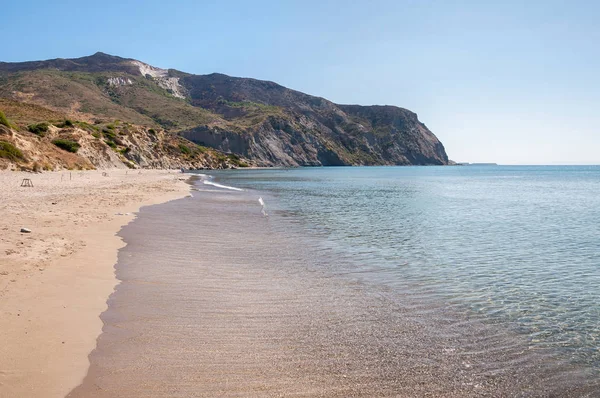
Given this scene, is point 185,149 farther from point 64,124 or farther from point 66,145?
point 66,145

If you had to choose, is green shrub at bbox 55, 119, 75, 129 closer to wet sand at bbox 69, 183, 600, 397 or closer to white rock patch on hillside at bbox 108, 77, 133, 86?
wet sand at bbox 69, 183, 600, 397

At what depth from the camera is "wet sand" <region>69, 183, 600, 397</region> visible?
4.68m

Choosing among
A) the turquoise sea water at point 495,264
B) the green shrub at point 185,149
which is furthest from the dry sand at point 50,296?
the green shrub at point 185,149

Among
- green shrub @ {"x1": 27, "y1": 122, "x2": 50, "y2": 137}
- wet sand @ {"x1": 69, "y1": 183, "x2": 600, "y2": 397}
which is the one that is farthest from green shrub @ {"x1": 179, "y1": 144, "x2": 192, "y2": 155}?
wet sand @ {"x1": 69, "y1": 183, "x2": 600, "y2": 397}

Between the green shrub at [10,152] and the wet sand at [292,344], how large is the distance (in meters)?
34.6

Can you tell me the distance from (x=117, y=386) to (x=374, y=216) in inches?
751

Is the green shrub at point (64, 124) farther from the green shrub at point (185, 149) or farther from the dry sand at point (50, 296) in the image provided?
the dry sand at point (50, 296)

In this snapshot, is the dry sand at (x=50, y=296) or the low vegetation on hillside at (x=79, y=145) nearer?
the dry sand at (x=50, y=296)

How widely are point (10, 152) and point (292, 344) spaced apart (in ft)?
136

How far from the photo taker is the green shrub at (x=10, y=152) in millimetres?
36625

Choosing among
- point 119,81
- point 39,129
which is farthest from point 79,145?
point 119,81

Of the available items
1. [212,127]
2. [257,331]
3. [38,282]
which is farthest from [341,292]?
[212,127]

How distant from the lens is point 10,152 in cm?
3756

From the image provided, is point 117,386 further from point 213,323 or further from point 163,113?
point 163,113
